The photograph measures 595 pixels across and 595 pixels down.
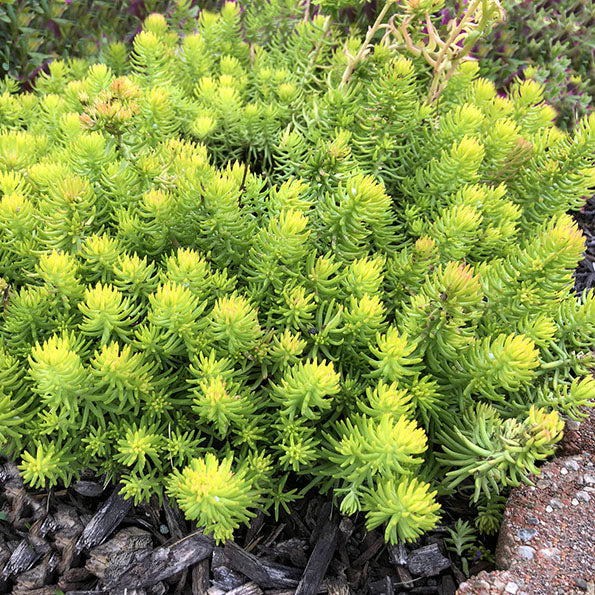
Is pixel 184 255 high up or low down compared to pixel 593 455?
up

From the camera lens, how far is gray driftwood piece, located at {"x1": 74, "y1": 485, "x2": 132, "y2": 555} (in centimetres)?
189

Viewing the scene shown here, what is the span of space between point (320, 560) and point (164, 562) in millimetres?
495

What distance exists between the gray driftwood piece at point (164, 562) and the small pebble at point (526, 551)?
0.96m

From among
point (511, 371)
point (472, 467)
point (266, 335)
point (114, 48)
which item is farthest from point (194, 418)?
point (114, 48)

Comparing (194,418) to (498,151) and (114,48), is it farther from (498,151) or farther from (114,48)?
(114,48)

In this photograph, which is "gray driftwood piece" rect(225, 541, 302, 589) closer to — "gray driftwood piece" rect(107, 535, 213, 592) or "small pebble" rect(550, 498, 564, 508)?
"gray driftwood piece" rect(107, 535, 213, 592)

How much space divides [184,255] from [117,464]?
709 millimetres

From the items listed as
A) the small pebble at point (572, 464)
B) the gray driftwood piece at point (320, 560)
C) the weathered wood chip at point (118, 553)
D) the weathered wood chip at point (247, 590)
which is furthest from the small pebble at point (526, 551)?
the weathered wood chip at point (118, 553)

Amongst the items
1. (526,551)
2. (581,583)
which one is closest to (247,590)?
(526,551)

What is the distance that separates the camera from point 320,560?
1854mm

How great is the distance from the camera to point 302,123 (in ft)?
8.60

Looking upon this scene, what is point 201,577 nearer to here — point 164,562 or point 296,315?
point 164,562

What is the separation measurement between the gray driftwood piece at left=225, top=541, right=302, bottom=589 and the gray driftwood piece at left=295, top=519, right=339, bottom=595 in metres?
0.04

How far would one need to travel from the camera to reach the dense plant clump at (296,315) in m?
1.57
